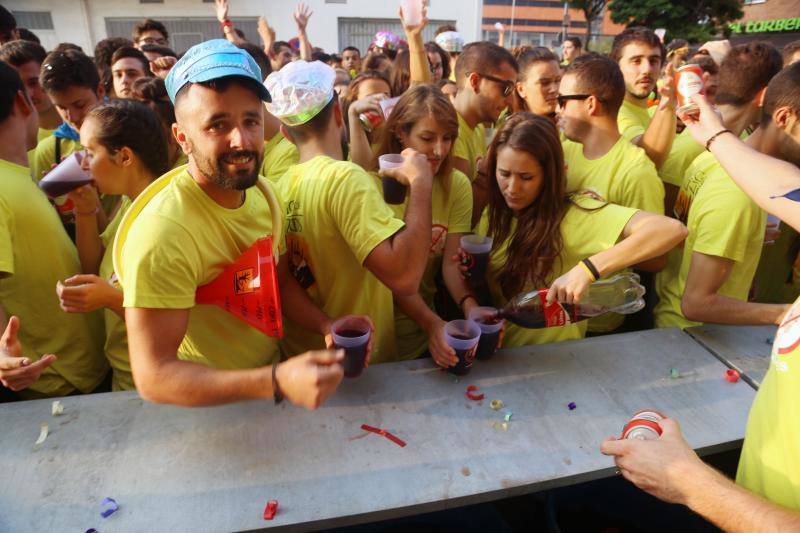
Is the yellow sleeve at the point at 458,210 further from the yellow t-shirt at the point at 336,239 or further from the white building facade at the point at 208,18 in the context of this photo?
the white building facade at the point at 208,18

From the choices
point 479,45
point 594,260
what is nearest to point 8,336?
point 594,260

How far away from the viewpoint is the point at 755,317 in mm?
2525

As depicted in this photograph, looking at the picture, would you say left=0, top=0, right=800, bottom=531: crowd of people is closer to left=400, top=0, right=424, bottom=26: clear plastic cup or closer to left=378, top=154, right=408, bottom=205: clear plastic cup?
left=378, top=154, right=408, bottom=205: clear plastic cup

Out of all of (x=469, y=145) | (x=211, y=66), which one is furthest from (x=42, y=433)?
(x=469, y=145)

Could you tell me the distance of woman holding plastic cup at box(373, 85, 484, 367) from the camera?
2951 millimetres

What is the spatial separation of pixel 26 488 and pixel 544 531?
7.71 feet

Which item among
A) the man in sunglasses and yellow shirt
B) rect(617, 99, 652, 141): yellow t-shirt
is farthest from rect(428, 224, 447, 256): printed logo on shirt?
rect(617, 99, 652, 141): yellow t-shirt

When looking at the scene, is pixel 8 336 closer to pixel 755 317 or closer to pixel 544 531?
pixel 544 531

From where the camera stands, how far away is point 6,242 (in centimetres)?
215

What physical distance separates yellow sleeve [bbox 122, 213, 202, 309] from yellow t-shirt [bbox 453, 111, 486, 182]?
2.72 m

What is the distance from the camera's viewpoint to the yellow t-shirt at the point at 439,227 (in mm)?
3037

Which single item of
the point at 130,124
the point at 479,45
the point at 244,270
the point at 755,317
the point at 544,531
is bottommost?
the point at 544,531

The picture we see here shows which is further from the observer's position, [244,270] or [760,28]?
[760,28]

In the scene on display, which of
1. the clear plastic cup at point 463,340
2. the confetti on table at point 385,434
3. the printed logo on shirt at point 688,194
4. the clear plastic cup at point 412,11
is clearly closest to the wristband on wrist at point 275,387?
the confetti on table at point 385,434
